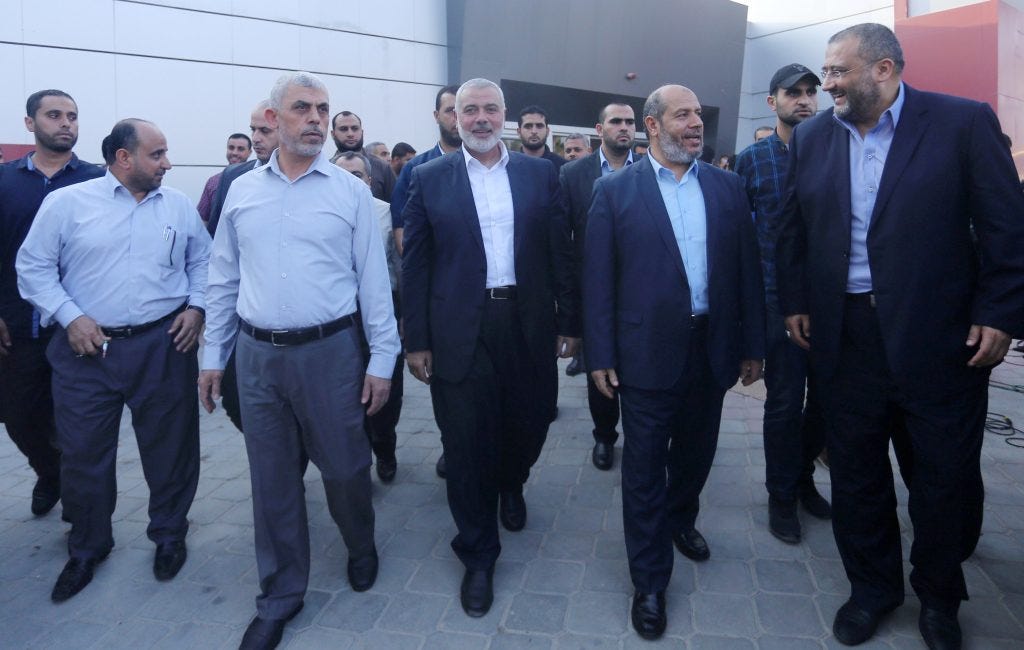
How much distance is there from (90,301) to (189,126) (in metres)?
6.84

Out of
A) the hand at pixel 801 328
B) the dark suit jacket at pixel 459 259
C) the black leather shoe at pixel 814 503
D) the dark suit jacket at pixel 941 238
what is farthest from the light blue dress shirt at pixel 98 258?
the black leather shoe at pixel 814 503

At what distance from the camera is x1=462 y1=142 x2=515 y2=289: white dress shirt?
10.6ft

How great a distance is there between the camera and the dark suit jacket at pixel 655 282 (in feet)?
9.57

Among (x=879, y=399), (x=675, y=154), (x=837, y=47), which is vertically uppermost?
(x=837, y=47)

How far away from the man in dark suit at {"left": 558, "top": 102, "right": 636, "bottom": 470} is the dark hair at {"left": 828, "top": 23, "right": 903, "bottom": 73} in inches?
79.0

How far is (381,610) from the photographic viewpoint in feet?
10.0

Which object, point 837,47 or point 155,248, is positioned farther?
point 155,248

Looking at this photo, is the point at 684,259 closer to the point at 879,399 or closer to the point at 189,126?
the point at 879,399

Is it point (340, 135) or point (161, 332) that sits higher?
point (340, 135)

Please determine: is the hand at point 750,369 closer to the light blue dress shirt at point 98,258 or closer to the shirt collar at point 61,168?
the light blue dress shirt at point 98,258

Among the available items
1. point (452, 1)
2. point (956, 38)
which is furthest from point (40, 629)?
point (956, 38)

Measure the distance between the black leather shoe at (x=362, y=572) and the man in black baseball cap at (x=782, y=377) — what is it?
1.96 meters

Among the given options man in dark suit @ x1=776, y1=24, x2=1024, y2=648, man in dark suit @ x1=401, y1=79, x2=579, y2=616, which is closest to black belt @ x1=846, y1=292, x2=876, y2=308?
man in dark suit @ x1=776, y1=24, x2=1024, y2=648

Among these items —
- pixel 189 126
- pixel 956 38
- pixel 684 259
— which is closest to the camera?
pixel 684 259
